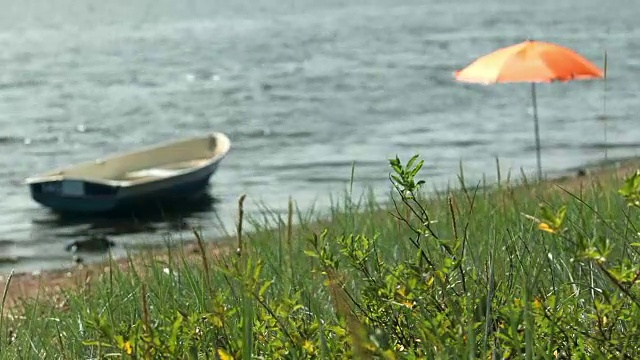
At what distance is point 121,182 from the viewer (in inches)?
709

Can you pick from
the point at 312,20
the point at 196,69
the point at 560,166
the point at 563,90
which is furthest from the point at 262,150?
the point at 312,20

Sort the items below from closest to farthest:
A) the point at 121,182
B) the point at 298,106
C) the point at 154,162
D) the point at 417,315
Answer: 1. the point at 417,315
2. the point at 121,182
3. the point at 154,162
4. the point at 298,106

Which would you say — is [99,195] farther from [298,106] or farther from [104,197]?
[298,106]

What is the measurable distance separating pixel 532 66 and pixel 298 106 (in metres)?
21.4

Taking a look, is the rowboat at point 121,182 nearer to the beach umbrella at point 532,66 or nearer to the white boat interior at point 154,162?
the white boat interior at point 154,162

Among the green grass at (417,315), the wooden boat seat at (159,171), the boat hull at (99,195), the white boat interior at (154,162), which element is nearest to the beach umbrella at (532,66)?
the green grass at (417,315)

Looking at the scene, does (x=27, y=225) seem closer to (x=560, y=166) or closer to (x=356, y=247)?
(x=560, y=166)

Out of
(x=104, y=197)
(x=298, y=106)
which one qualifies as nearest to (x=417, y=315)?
(x=104, y=197)

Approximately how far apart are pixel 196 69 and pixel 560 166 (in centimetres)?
2450

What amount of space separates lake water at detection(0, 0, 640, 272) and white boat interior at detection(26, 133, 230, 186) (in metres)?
0.77

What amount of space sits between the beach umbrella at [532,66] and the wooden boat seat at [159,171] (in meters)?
9.66

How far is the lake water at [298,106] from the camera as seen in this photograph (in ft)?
68.6

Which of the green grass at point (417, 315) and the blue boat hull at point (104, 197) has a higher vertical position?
the green grass at point (417, 315)

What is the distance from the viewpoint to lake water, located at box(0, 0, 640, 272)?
20922 mm
